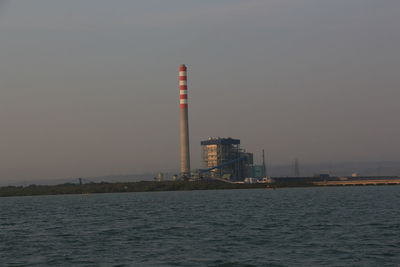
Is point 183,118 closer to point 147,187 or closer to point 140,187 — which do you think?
point 147,187

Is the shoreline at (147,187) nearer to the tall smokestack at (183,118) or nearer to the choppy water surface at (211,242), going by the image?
the tall smokestack at (183,118)

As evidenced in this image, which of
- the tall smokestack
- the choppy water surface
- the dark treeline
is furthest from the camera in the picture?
the dark treeline

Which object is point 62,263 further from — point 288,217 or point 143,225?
point 288,217

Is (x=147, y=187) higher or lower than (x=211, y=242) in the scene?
higher

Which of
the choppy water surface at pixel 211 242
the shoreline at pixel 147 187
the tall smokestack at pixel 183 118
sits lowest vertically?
the choppy water surface at pixel 211 242

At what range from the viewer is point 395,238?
120ft

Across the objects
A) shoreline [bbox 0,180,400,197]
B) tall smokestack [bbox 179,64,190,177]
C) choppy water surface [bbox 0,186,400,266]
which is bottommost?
choppy water surface [bbox 0,186,400,266]

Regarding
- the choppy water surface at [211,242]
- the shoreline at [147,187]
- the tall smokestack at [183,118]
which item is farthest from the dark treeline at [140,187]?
the choppy water surface at [211,242]

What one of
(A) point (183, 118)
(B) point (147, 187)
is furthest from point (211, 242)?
(B) point (147, 187)

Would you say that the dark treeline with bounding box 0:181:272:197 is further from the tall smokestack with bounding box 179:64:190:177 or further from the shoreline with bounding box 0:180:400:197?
the tall smokestack with bounding box 179:64:190:177

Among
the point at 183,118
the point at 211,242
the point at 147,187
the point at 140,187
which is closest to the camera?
the point at 211,242

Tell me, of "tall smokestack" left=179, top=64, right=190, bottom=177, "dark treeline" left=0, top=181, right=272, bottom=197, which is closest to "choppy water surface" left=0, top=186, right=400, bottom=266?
"tall smokestack" left=179, top=64, right=190, bottom=177

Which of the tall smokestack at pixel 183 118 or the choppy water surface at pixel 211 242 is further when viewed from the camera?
the tall smokestack at pixel 183 118

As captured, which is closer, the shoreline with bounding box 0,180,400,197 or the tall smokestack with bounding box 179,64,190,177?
the tall smokestack with bounding box 179,64,190,177
